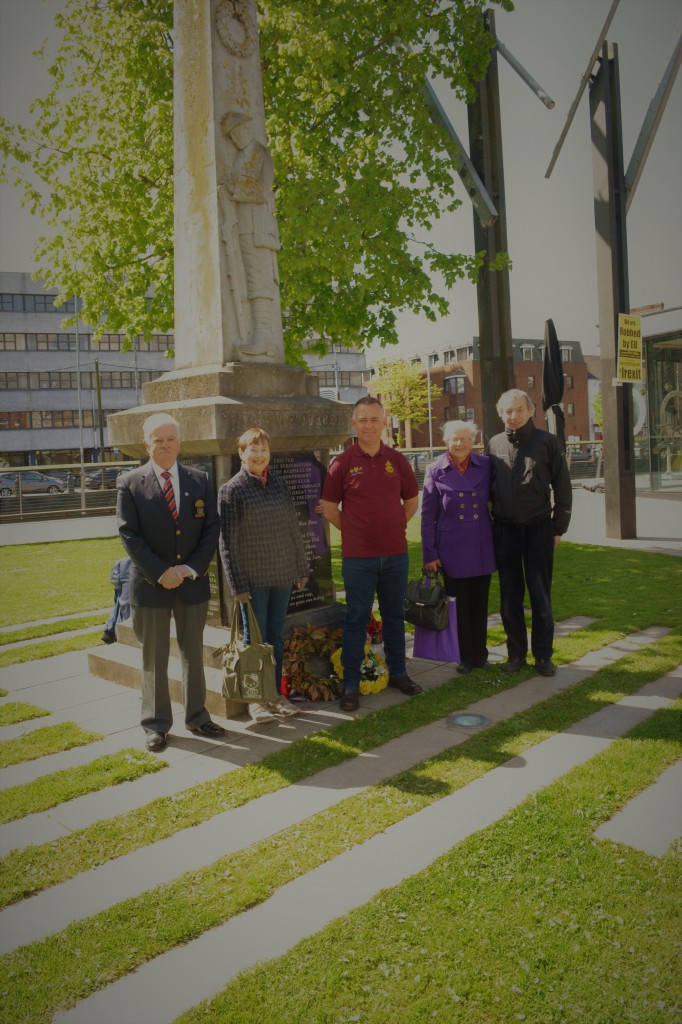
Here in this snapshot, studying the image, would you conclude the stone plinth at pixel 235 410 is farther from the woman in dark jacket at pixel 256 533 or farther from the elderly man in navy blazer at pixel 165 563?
the elderly man in navy blazer at pixel 165 563

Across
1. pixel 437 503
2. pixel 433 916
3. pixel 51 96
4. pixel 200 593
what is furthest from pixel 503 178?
pixel 433 916

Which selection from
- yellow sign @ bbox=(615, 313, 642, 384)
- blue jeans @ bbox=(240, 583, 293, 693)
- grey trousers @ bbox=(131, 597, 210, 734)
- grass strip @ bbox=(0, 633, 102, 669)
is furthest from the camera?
yellow sign @ bbox=(615, 313, 642, 384)

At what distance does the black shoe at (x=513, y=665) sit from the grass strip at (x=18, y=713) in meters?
3.80

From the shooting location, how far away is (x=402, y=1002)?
272 cm

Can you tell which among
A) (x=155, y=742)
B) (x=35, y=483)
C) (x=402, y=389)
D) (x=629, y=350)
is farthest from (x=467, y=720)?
(x=402, y=389)

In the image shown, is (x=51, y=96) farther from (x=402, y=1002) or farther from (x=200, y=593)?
(x=402, y=1002)

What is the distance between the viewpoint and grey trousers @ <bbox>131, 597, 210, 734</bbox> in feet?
17.3

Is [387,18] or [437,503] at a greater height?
[387,18]

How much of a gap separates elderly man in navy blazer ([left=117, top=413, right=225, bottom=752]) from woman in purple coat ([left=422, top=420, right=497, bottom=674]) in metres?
2.02

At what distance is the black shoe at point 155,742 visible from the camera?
5160 mm

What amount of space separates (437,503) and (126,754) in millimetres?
3151

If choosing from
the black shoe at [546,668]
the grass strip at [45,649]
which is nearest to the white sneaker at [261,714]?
the black shoe at [546,668]

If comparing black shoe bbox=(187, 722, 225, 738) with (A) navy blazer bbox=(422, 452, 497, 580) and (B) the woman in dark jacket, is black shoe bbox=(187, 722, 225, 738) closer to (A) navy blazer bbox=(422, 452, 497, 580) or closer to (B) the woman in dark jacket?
(B) the woman in dark jacket

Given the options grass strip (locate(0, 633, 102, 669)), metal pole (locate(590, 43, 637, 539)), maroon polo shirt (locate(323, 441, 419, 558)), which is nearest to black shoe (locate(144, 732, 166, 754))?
maroon polo shirt (locate(323, 441, 419, 558))
